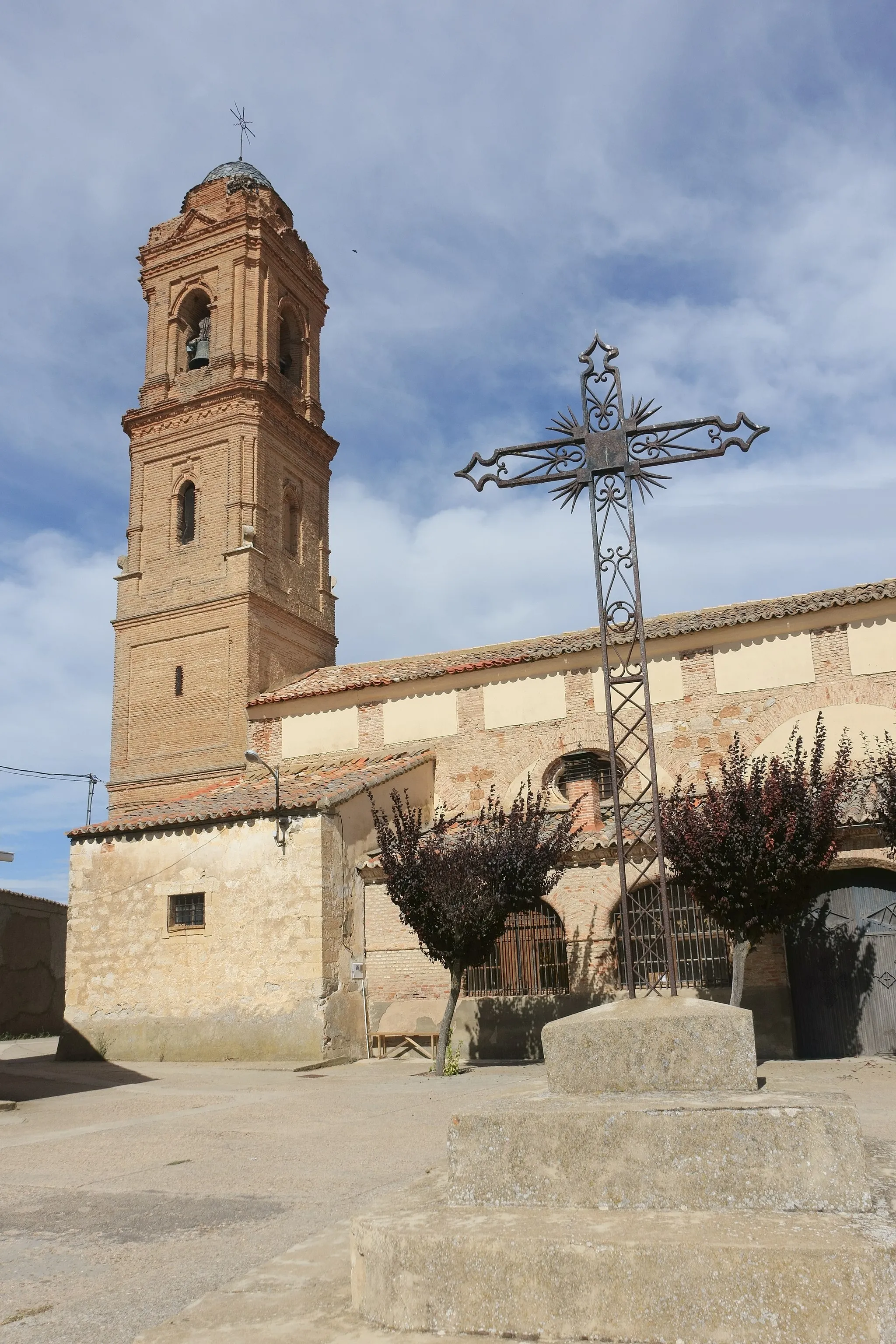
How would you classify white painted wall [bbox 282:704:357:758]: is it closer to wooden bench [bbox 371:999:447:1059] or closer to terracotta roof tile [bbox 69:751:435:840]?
terracotta roof tile [bbox 69:751:435:840]

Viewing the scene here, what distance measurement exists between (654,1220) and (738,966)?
32.1 feet

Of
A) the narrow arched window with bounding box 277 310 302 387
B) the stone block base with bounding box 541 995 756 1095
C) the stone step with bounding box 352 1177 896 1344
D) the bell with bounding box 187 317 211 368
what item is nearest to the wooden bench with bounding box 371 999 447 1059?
the stone block base with bounding box 541 995 756 1095

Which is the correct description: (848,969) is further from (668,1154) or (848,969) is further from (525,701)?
(668,1154)

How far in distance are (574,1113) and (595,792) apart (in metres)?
13.6

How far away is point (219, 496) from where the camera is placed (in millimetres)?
23016

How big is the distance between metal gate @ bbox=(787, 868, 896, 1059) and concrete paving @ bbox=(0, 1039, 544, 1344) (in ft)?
13.0

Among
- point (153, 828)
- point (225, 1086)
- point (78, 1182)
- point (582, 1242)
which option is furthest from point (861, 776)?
point (582, 1242)

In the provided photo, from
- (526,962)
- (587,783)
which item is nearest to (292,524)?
(587,783)

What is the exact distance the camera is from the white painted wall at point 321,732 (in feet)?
67.2

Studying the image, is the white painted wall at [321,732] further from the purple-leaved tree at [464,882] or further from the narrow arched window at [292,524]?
the purple-leaved tree at [464,882]

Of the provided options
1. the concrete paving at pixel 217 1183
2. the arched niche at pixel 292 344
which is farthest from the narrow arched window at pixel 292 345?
the concrete paving at pixel 217 1183

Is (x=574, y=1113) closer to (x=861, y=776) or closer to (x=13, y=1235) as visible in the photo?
(x=13, y=1235)

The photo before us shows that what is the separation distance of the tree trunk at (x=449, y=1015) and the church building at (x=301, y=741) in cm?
200

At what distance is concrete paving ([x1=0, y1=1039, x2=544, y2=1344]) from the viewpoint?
4.21m
